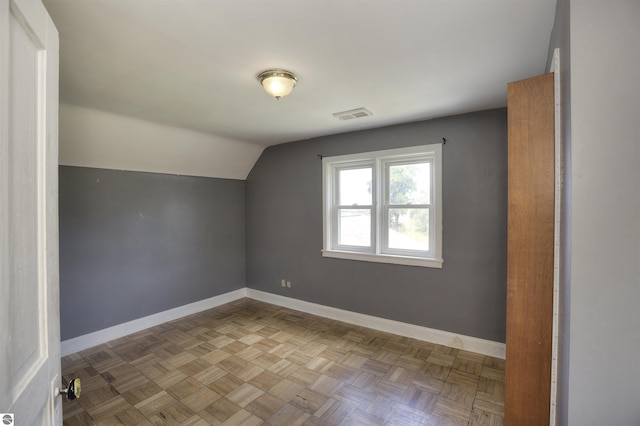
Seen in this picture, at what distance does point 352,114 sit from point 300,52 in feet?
4.12

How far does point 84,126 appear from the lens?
277 centimetres

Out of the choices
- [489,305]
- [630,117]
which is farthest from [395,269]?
[630,117]

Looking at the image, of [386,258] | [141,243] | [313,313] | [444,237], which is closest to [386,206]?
[386,258]

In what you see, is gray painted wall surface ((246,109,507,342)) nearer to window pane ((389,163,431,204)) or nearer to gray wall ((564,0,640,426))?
window pane ((389,163,431,204))

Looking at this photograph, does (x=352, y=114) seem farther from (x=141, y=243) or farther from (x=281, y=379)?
(x=141, y=243)

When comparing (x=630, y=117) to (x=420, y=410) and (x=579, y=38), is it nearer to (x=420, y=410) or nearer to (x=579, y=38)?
(x=579, y=38)

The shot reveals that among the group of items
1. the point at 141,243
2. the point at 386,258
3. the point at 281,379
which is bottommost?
the point at 281,379

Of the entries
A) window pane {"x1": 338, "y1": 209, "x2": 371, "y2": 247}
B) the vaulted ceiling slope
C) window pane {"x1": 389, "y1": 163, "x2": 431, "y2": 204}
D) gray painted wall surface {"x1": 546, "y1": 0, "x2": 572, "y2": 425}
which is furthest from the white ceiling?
window pane {"x1": 338, "y1": 209, "x2": 371, "y2": 247}

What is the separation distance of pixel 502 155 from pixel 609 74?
1.84 m

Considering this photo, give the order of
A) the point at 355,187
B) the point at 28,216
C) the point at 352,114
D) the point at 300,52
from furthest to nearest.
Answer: the point at 355,187
the point at 352,114
the point at 300,52
the point at 28,216

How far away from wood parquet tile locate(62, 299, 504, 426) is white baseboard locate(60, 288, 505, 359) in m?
0.09

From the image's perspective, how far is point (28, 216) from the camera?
76cm

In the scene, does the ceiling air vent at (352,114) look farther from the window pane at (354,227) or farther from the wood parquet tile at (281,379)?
the wood parquet tile at (281,379)

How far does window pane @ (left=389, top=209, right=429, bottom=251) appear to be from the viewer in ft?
10.8
